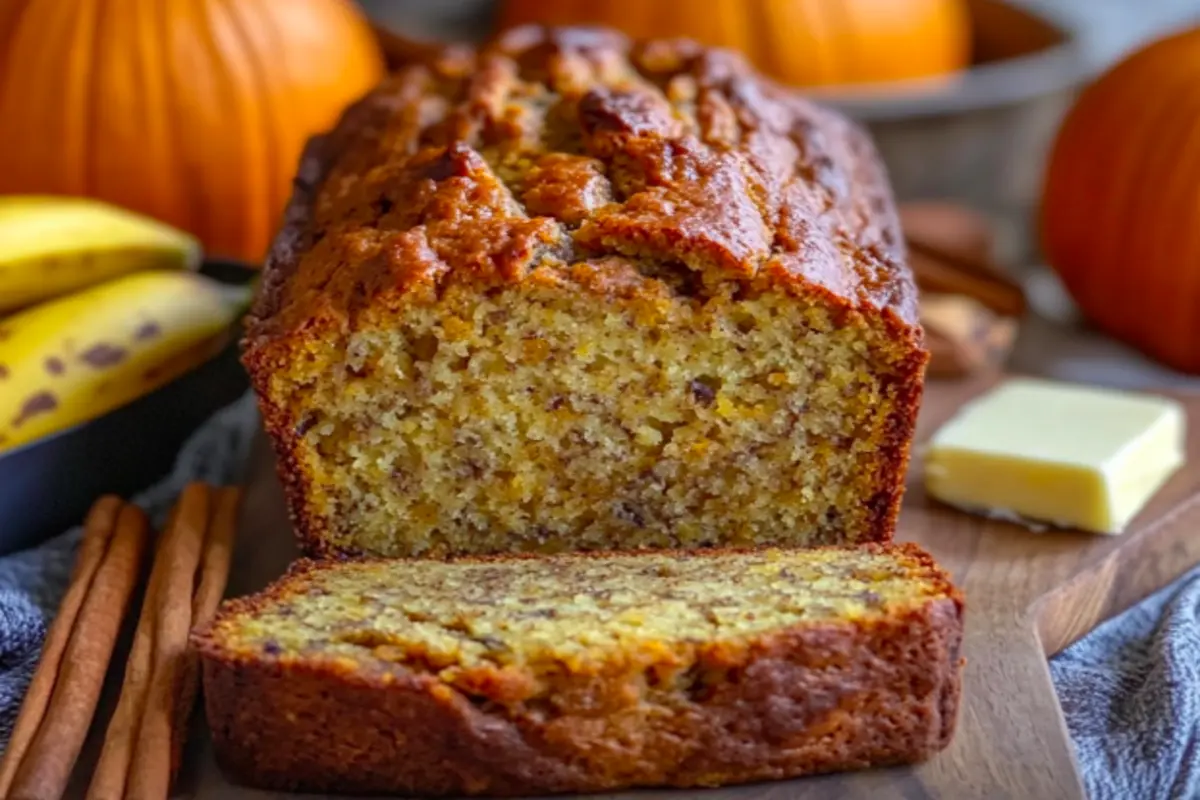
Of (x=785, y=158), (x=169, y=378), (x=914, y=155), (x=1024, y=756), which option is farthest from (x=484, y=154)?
(x=914, y=155)

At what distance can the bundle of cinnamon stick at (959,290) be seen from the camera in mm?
A: 3352

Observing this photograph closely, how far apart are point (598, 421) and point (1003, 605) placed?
0.75m

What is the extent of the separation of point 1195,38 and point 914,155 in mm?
786

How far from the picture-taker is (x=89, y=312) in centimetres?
282

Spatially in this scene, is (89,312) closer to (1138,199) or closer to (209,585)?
(209,585)

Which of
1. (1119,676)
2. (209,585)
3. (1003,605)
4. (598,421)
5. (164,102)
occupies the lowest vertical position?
(1119,676)

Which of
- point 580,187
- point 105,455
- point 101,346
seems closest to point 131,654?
point 105,455

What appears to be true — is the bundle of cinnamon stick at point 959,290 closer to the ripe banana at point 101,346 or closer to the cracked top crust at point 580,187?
the cracked top crust at point 580,187

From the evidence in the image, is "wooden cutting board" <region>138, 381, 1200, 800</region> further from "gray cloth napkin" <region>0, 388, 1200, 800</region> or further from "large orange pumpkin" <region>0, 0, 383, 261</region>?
"large orange pumpkin" <region>0, 0, 383, 261</region>

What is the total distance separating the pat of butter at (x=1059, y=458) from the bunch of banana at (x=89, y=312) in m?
1.48

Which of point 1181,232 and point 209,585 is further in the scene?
point 1181,232

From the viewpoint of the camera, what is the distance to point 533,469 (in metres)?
2.43

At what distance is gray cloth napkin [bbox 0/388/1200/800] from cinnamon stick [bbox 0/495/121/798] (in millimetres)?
58

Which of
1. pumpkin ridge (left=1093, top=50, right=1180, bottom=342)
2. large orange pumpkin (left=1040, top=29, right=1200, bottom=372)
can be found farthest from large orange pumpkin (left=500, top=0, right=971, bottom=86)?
pumpkin ridge (left=1093, top=50, right=1180, bottom=342)
